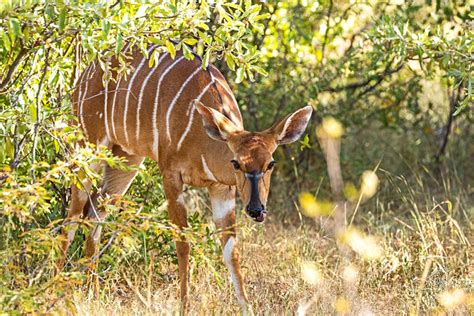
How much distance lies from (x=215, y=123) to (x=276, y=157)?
291 centimetres

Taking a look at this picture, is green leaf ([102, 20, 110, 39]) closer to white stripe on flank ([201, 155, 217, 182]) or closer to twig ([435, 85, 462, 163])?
white stripe on flank ([201, 155, 217, 182])

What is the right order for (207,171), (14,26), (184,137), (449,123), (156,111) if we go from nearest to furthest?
(14,26) < (207,171) < (184,137) < (156,111) < (449,123)

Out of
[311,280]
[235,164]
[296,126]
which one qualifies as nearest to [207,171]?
[235,164]

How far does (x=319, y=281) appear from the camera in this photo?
4250 mm

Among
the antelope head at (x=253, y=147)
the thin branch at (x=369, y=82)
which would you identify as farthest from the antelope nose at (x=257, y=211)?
the thin branch at (x=369, y=82)

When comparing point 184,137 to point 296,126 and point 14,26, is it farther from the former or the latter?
point 14,26

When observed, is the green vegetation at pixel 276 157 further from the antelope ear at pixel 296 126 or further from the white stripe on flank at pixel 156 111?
the antelope ear at pixel 296 126

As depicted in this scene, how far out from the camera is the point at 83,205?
5211 mm

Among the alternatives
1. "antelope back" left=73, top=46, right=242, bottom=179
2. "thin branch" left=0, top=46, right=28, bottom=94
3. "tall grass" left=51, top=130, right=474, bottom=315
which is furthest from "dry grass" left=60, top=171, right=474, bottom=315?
"thin branch" left=0, top=46, right=28, bottom=94

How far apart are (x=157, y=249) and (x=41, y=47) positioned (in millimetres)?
1530

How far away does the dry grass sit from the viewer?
4382 millimetres

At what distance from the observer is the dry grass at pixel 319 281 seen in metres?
4.38

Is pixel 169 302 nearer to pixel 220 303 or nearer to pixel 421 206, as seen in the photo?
pixel 220 303

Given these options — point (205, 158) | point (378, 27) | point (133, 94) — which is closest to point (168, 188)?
point (205, 158)
